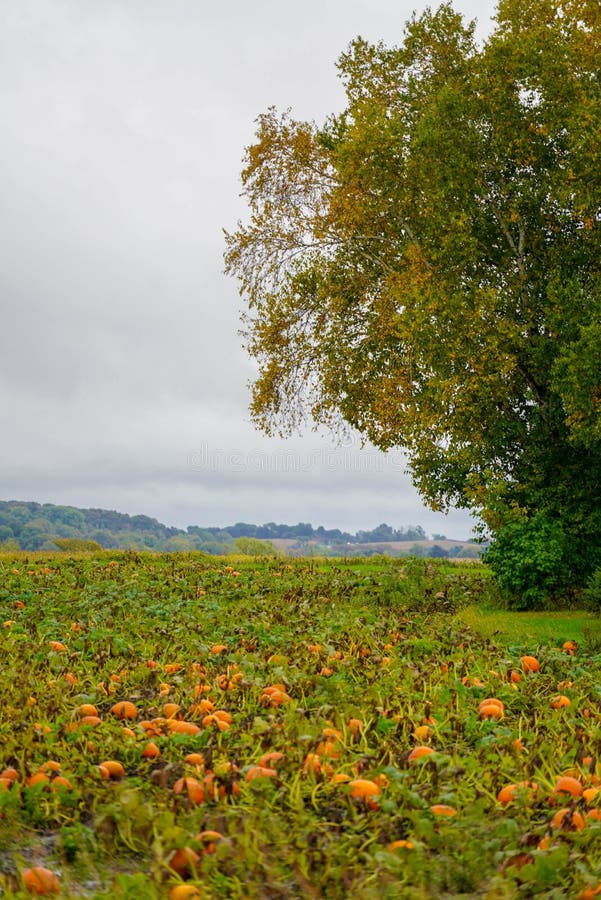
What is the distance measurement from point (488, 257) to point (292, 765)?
1509 centimetres

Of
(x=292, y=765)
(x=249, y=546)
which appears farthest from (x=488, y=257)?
(x=249, y=546)

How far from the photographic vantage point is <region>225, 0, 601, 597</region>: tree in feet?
50.8

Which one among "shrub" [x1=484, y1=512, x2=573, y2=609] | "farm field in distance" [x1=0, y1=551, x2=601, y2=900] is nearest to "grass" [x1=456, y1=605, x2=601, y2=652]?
"shrub" [x1=484, y1=512, x2=573, y2=609]

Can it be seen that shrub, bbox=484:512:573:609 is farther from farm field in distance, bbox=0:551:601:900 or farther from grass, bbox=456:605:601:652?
farm field in distance, bbox=0:551:601:900

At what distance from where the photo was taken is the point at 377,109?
1861 centimetres

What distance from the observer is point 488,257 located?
17.8 meters

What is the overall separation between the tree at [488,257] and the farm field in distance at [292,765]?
691 cm

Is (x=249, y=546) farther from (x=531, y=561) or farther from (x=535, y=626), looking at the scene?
(x=535, y=626)

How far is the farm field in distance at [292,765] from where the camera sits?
3.51 metres

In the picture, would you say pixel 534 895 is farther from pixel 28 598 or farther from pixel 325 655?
pixel 28 598

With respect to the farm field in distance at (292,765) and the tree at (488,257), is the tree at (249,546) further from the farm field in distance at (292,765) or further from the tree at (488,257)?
the farm field in distance at (292,765)

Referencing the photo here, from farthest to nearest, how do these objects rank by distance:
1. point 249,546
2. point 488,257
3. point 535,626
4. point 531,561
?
point 249,546, point 488,257, point 531,561, point 535,626

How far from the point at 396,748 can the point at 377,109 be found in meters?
16.8

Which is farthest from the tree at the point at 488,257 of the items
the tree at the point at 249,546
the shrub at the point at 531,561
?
the tree at the point at 249,546
